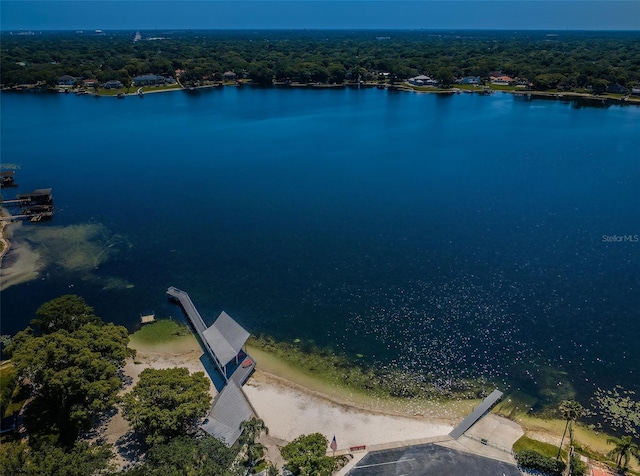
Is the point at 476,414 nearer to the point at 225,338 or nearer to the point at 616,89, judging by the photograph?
the point at 225,338

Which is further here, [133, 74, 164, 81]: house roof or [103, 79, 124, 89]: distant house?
[133, 74, 164, 81]: house roof

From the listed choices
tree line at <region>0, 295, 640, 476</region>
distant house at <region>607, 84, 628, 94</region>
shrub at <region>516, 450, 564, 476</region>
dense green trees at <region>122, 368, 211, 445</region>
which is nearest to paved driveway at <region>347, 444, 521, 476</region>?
shrub at <region>516, 450, 564, 476</region>

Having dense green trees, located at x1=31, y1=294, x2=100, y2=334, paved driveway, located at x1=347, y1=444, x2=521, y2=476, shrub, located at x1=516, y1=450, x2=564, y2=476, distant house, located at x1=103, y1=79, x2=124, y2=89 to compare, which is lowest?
paved driveway, located at x1=347, y1=444, x2=521, y2=476

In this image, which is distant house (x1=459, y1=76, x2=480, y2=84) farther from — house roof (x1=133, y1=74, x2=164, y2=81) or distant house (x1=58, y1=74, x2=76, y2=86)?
distant house (x1=58, y1=74, x2=76, y2=86)

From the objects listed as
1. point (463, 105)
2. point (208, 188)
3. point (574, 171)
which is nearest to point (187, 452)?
point (208, 188)

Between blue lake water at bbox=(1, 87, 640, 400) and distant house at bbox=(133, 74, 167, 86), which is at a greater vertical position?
distant house at bbox=(133, 74, 167, 86)

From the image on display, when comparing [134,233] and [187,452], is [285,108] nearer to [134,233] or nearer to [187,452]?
[134,233]

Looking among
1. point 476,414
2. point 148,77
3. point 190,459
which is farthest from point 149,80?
point 476,414
